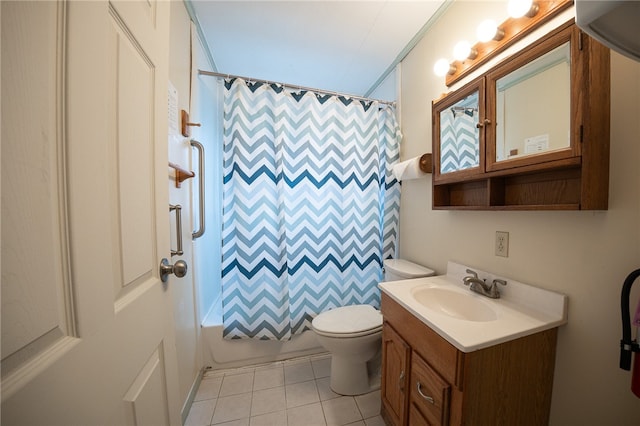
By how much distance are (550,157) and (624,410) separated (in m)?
0.83

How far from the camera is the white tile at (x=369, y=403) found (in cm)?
129

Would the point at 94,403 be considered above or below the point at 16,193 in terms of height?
below

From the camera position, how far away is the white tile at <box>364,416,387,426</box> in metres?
1.22

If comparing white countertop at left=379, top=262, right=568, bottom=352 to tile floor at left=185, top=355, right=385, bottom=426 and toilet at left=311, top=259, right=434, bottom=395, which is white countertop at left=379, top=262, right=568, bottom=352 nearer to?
toilet at left=311, top=259, right=434, bottom=395

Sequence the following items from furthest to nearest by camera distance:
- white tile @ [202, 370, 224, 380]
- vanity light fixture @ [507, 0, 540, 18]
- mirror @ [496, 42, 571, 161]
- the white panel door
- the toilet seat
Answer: white tile @ [202, 370, 224, 380] → the toilet seat → vanity light fixture @ [507, 0, 540, 18] → mirror @ [496, 42, 571, 161] → the white panel door

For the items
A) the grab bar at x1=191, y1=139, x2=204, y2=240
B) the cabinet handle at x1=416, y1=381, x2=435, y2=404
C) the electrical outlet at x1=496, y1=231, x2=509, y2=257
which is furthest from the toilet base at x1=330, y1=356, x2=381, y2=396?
the grab bar at x1=191, y1=139, x2=204, y2=240

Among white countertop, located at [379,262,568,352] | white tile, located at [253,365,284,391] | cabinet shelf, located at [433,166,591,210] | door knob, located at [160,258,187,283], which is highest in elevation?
cabinet shelf, located at [433,166,591,210]

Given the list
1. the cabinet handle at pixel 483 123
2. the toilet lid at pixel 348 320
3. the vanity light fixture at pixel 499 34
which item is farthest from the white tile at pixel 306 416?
the vanity light fixture at pixel 499 34

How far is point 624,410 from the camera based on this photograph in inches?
27.4

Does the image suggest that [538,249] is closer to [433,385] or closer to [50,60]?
[433,385]

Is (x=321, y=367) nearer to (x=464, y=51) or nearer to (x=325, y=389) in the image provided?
(x=325, y=389)

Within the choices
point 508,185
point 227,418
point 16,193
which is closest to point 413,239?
point 508,185

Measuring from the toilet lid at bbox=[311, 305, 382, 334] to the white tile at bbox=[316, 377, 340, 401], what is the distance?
1.45ft

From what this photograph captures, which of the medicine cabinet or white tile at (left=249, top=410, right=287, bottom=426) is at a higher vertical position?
the medicine cabinet
